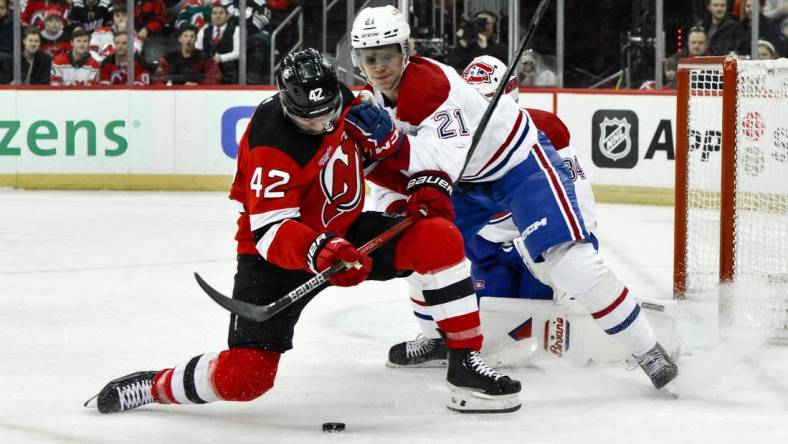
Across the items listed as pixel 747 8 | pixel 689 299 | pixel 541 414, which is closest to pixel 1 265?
pixel 689 299

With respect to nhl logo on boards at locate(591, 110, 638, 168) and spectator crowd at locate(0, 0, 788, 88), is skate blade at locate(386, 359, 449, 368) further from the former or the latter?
spectator crowd at locate(0, 0, 788, 88)

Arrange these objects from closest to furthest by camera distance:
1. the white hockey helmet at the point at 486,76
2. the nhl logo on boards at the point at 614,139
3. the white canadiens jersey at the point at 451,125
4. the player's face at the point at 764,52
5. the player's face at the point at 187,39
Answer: the white canadiens jersey at the point at 451,125 < the white hockey helmet at the point at 486,76 < the player's face at the point at 764,52 < the nhl logo on boards at the point at 614,139 < the player's face at the point at 187,39

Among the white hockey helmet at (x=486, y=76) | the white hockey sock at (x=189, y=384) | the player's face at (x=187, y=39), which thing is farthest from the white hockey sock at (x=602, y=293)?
the player's face at (x=187, y=39)

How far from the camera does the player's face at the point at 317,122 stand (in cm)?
303

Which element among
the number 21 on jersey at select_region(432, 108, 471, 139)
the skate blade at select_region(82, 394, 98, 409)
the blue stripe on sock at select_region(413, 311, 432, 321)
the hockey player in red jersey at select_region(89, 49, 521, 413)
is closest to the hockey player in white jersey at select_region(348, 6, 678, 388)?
the number 21 on jersey at select_region(432, 108, 471, 139)

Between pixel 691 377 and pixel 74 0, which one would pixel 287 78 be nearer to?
pixel 691 377

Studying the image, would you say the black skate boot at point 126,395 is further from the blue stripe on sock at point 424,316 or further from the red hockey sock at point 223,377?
the blue stripe on sock at point 424,316

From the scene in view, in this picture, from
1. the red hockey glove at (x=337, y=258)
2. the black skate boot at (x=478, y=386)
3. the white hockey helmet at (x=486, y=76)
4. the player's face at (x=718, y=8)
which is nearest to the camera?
the red hockey glove at (x=337, y=258)

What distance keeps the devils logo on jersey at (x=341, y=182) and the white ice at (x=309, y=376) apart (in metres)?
0.51

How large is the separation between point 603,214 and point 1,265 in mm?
3534

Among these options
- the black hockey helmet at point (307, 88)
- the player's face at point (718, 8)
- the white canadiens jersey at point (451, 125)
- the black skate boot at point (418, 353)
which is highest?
the player's face at point (718, 8)

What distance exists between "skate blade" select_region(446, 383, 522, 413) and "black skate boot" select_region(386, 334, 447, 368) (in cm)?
60

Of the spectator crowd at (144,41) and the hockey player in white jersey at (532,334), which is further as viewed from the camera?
the spectator crowd at (144,41)

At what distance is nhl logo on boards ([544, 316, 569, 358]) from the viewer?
12.6ft
